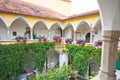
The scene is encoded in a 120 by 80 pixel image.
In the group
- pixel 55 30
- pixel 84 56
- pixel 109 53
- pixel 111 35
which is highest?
Answer: pixel 55 30

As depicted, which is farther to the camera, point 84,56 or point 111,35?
point 84,56

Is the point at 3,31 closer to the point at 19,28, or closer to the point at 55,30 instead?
the point at 19,28

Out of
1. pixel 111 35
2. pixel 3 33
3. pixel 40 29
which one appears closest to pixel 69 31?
pixel 40 29

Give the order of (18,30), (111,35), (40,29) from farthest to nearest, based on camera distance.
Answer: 1. (40,29)
2. (18,30)
3. (111,35)

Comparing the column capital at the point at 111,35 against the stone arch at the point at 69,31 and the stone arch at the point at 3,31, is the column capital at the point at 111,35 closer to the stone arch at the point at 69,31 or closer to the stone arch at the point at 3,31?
the stone arch at the point at 3,31

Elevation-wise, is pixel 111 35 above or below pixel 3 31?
below

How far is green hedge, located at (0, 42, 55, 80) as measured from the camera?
A: 10.1m

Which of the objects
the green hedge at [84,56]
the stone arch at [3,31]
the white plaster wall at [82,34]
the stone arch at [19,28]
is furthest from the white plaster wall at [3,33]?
the white plaster wall at [82,34]

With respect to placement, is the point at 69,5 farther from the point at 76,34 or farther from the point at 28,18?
the point at 28,18

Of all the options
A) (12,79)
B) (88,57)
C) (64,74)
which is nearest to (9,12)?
(12,79)

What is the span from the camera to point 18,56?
1081 cm

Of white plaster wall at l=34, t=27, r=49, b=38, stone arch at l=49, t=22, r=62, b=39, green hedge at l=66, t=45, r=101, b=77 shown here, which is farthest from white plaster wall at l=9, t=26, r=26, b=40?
green hedge at l=66, t=45, r=101, b=77

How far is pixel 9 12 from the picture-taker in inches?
522

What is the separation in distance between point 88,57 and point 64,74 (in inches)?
246
